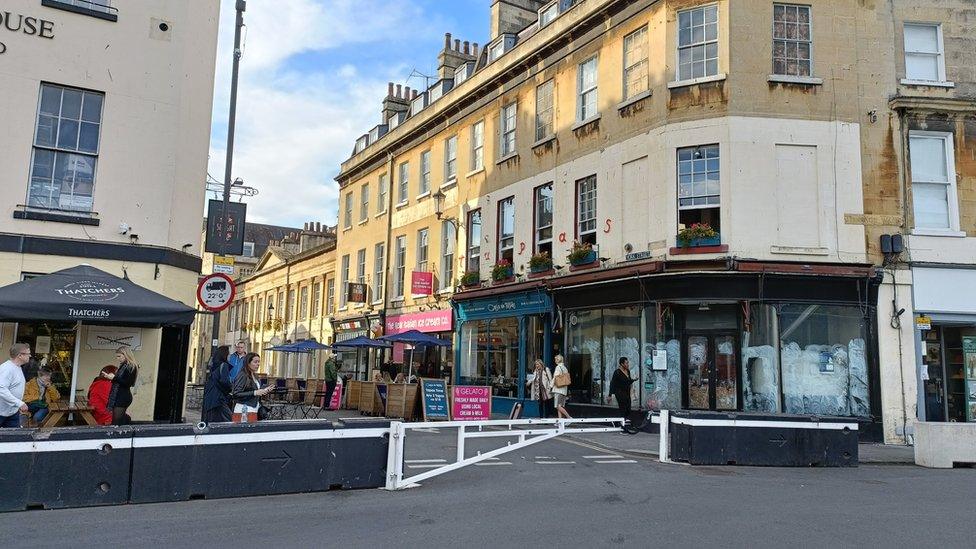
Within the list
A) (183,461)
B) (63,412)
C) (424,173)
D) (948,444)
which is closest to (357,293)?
(424,173)

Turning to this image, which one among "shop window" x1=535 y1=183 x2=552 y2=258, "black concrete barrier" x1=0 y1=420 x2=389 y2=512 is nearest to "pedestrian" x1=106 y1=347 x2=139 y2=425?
"black concrete barrier" x1=0 y1=420 x2=389 y2=512

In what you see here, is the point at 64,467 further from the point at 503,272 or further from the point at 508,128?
the point at 508,128

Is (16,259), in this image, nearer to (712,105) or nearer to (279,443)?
(279,443)

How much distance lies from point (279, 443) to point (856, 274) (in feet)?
43.5

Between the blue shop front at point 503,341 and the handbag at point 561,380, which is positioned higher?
the blue shop front at point 503,341

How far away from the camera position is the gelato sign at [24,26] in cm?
1316

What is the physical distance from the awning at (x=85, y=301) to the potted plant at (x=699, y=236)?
1063cm

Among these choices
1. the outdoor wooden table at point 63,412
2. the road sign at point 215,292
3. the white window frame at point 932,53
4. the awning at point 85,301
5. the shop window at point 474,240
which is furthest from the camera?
the shop window at point 474,240

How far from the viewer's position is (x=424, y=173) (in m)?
29.0

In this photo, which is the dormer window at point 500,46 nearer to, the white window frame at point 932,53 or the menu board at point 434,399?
the white window frame at point 932,53

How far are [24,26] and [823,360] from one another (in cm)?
1739

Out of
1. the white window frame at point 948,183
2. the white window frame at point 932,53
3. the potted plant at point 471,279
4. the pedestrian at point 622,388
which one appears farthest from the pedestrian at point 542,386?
the white window frame at point 932,53

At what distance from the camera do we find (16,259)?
1271 cm

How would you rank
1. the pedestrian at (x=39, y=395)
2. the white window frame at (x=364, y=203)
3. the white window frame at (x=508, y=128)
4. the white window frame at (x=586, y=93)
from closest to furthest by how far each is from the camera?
the pedestrian at (x=39, y=395) < the white window frame at (x=586, y=93) < the white window frame at (x=508, y=128) < the white window frame at (x=364, y=203)
